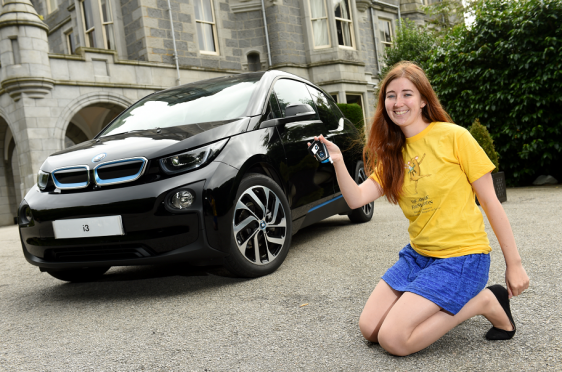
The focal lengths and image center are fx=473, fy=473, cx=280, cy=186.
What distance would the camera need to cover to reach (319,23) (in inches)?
704

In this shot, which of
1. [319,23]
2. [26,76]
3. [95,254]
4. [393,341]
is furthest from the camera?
[319,23]

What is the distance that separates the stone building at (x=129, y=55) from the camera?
36.9 feet

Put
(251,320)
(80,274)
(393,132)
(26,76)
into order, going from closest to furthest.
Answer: (393,132) < (251,320) < (80,274) < (26,76)

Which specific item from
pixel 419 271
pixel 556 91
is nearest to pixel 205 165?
A: pixel 419 271

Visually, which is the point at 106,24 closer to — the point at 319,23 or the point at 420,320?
the point at 319,23

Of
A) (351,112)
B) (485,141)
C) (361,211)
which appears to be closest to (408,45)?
(351,112)

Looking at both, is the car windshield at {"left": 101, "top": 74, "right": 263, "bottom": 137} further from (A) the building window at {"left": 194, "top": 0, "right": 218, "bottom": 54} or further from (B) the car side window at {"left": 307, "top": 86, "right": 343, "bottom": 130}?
(A) the building window at {"left": 194, "top": 0, "right": 218, "bottom": 54}

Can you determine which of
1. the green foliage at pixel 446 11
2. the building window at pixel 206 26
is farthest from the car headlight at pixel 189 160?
the green foliage at pixel 446 11

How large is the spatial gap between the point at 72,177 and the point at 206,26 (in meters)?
13.9

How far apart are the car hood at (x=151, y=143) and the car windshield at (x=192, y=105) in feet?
0.77

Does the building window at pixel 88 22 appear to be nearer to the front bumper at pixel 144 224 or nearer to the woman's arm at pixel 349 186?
the front bumper at pixel 144 224

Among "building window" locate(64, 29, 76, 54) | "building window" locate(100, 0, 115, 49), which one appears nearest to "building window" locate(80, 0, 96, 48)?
"building window" locate(100, 0, 115, 49)

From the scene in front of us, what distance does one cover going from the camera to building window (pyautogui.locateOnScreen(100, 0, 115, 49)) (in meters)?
15.0

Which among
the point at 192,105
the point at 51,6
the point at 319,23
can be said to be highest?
the point at 51,6
